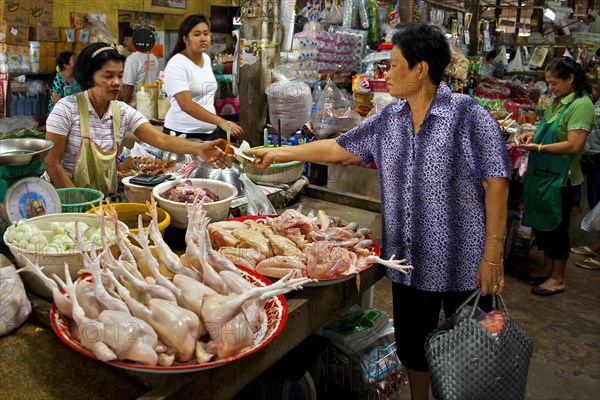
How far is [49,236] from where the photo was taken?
1.69 m

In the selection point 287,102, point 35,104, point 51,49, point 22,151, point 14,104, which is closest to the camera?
point 22,151

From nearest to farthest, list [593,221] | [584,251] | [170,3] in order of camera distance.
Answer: [593,221] < [584,251] < [170,3]

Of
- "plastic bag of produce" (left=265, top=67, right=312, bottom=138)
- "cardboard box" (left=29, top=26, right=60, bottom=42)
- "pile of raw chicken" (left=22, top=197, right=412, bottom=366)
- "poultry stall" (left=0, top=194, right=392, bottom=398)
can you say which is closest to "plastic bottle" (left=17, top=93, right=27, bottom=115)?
"cardboard box" (left=29, top=26, right=60, bottom=42)

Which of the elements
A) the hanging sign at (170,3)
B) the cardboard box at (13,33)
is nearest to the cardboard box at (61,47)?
the cardboard box at (13,33)

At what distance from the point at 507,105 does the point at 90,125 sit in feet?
16.4

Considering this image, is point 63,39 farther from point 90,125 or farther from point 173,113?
point 90,125

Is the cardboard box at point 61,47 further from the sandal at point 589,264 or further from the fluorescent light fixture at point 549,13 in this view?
the fluorescent light fixture at point 549,13

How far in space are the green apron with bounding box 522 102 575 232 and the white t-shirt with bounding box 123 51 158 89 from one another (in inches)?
170

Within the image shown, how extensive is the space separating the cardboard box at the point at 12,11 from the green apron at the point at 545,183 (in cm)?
529

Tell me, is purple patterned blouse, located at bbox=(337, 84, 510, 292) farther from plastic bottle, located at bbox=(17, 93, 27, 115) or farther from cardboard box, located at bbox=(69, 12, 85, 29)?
cardboard box, located at bbox=(69, 12, 85, 29)

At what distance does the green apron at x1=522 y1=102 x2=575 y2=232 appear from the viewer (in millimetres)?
4137

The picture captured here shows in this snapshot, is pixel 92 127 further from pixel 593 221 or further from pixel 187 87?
pixel 593 221

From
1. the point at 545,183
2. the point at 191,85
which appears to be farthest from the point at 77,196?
the point at 545,183

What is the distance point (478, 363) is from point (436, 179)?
68cm
